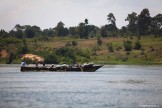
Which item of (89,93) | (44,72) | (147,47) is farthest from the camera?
(147,47)

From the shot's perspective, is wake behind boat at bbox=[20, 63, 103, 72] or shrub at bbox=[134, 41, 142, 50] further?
shrub at bbox=[134, 41, 142, 50]

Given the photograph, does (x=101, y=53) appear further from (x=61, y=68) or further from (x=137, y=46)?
(x=61, y=68)

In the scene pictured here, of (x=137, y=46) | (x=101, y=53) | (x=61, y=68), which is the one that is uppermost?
(x=137, y=46)

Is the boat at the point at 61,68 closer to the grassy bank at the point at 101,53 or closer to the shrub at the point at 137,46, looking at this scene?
the grassy bank at the point at 101,53

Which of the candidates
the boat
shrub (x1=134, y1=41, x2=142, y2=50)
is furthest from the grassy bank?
the boat

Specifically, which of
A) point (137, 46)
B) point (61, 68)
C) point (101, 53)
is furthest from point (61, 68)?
point (137, 46)

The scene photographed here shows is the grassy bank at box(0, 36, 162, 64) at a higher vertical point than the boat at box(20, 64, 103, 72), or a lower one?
higher

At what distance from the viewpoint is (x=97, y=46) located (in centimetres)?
19650

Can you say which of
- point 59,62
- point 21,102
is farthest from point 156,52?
point 21,102

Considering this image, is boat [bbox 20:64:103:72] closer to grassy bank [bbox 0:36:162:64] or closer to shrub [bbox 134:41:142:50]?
grassy bank [bbox 0:36:162:64]

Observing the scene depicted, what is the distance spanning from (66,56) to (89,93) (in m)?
118

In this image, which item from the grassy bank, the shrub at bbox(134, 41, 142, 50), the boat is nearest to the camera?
the boat

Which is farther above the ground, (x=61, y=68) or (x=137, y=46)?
(x=137, y=46)

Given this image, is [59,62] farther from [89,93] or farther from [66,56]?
[89,93]
